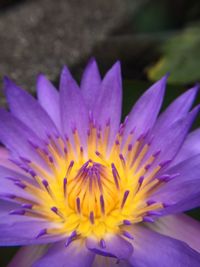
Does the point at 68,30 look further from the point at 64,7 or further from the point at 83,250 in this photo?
the point at 83,250

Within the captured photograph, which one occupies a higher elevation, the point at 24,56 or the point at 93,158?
the point at 24,56

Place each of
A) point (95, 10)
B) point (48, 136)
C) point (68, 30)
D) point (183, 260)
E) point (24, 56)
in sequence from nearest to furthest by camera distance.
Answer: point (183, 260) → point (48, 136) → point (24, 56) → point (68, 30) → point (95, 10)

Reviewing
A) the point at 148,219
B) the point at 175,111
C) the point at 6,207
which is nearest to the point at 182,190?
the point at 148,219

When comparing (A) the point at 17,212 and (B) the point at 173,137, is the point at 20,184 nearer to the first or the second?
(A) the point at 17,212

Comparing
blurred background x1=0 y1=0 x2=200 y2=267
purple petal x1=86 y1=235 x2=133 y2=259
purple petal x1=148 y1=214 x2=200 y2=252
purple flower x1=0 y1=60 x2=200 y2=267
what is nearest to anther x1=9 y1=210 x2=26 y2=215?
purple flower x1=0 y1=60 x2=200 y2=267

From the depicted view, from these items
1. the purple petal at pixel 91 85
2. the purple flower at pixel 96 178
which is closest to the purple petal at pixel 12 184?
the purple flower at pixel 96 178

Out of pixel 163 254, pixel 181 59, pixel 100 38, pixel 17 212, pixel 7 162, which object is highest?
pixel 100 38

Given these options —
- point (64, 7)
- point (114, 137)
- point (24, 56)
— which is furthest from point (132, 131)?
point (64, 7)
